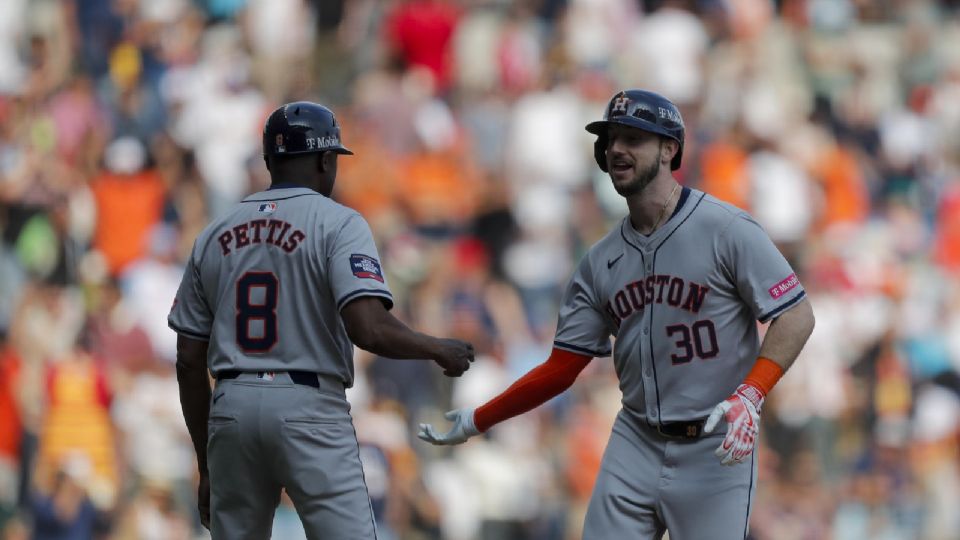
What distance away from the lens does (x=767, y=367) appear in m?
6.82

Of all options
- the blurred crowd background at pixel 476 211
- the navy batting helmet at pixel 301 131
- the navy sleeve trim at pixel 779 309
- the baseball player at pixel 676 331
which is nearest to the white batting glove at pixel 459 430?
the baseball player at pixel 676 331

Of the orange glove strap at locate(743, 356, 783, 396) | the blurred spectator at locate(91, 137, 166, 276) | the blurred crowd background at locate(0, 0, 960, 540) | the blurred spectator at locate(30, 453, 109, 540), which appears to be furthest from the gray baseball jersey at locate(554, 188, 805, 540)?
the blurred spectator at locate(91, 137, 166, 276)

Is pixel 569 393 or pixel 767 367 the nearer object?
pixel 767 367

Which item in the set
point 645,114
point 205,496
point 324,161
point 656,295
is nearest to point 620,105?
point 645,114

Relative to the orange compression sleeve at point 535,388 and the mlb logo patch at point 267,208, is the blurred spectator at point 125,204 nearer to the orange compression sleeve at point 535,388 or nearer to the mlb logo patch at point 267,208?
the orange compression sleeve at point 535,388

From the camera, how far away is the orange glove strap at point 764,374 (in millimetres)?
6777

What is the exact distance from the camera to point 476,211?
51.9ft

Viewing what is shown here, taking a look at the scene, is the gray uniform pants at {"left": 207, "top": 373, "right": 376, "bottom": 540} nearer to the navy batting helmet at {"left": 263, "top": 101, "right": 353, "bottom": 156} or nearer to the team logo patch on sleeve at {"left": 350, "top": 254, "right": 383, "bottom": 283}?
the team logo patch on sleeve at {"left": 350, "top": 254, "right": 383, "bottom": 283}

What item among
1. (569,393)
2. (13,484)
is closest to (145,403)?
(13,484)

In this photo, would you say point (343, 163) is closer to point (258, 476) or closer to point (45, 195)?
point (45, 195)

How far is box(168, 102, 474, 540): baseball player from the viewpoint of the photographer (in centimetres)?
683

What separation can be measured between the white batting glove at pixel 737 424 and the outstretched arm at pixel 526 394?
100 cm

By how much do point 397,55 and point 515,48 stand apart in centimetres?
117

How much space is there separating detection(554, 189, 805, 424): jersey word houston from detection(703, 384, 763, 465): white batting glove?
1.24ft
